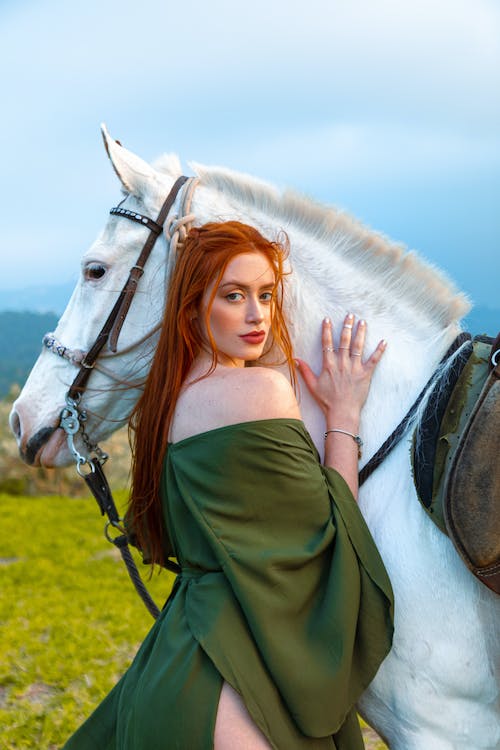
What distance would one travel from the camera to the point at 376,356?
7.64 ft

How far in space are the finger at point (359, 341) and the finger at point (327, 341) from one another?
0.23 feet

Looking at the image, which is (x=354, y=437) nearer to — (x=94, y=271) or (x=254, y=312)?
(x=254, y=312)

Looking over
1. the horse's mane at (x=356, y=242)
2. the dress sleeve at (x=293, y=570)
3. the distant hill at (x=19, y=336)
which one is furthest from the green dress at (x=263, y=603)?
the distant hill at (x=19, y=336)

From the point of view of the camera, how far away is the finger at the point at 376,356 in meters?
2.32

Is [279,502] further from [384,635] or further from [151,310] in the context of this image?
[151,310]

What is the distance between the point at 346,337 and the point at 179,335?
55cm

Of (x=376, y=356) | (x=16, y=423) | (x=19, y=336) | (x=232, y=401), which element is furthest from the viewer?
(x=19, y=336)

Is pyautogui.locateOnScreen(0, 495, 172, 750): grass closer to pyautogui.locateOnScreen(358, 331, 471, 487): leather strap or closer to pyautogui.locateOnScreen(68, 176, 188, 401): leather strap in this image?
pyautogui.locateOnScreen(68, 176, 188, 401): leather strap

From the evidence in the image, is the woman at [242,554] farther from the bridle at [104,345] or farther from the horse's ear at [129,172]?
the horse's ear at [129,172]

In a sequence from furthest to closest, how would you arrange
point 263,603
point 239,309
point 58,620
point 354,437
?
point 58,620 < point 354,437 < point 239,309 < point 263,603

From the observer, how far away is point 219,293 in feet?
6.94

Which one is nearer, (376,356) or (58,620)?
(376,356)

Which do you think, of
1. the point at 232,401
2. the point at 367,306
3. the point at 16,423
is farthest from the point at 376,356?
the point at 16,423

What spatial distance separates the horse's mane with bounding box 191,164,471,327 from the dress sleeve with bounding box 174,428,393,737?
2.62 feet
